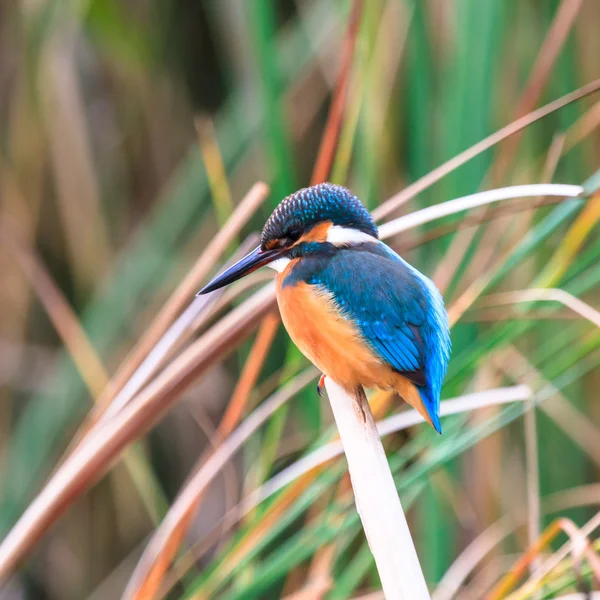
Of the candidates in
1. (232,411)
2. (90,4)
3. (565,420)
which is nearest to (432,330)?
(232,411)

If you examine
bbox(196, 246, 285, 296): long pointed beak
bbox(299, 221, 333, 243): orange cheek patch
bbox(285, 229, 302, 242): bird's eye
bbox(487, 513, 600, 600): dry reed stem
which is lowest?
bbox(487, 513, 600, 600): dry reed stem

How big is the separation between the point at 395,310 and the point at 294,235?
0.38ft

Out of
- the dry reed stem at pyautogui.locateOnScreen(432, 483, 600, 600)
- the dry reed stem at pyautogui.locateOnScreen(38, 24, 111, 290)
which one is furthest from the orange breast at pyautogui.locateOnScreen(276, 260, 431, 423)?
the dry reed stem at pyautogui.locateOnScreen(38, 24, 111, 290)

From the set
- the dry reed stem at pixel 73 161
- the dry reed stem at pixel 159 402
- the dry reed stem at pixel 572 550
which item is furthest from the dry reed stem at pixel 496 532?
the dry reed stem at pixel 73 161

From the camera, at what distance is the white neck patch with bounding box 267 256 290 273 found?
0.81 m

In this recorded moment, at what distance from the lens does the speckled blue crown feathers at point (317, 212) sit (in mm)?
770

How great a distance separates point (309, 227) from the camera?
2.58 ft

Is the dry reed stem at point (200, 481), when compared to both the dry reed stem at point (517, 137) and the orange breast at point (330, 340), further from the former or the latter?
the dry reed stem at point (517, 137)

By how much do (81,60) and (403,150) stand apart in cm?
74

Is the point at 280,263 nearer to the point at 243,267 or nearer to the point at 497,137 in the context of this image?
the point at 243,267

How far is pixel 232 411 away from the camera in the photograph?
90cm

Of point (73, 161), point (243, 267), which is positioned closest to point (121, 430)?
point (243, 267)

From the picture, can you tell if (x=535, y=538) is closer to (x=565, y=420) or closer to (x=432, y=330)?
(x=432, y=330)

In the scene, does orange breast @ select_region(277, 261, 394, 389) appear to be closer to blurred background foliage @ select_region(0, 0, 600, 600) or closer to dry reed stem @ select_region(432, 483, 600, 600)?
blurred background foliage @ select_region(0, 0, 600, 600)
